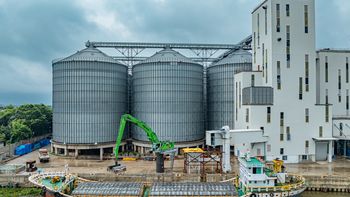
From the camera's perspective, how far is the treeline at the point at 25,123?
78519 millimetres

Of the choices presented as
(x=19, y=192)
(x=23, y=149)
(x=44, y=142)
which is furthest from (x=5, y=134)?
(x=19, y=192)

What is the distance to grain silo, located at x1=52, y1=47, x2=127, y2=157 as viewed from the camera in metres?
64.3

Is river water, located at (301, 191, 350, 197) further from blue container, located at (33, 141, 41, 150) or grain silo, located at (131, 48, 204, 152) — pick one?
blue container, located at (33, 141, 41, 150)

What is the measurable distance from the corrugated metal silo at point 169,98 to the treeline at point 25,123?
1406 inches

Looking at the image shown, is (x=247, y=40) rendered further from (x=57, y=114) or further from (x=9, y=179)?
(x=9, y=179)

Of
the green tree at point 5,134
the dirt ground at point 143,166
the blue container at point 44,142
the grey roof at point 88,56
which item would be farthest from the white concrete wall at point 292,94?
the green tree at point 5,134

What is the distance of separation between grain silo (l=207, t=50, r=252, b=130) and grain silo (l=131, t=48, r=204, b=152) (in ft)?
20.0

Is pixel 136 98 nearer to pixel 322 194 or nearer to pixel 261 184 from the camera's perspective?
pixel 261 184

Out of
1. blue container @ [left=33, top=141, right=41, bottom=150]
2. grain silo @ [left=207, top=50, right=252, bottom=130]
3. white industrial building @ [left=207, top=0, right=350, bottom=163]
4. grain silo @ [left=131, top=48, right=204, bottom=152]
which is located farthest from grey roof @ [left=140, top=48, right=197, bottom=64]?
blue container @ [left=33, top=141, right=41, bottom=150]

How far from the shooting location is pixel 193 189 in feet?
126

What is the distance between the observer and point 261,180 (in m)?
36.9

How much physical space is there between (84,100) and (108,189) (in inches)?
1249

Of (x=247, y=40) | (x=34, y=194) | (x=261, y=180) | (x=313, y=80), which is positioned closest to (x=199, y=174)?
(x=261, y=180)

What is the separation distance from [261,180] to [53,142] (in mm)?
52653
